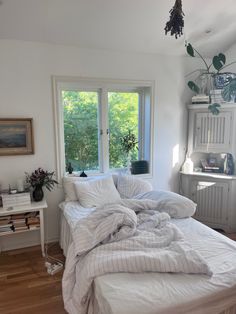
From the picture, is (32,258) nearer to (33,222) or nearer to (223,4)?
(33,222)

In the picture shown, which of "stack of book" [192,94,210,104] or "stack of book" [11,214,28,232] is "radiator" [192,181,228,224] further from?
"stack of book" [11,214,28,232]

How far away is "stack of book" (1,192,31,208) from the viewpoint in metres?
2.56

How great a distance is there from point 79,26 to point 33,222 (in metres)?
2.19

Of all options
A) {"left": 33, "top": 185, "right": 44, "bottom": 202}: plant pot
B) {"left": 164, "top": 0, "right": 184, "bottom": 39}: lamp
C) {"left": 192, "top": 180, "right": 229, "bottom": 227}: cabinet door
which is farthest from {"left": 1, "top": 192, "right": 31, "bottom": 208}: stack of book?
{"left": 192, "top": 180, "right": 229, "bottom": 227}: cabinet door

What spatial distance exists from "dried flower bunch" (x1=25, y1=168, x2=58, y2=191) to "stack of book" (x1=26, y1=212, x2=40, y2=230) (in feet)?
1.07

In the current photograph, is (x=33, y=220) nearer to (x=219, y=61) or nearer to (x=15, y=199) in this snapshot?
(x=15, y=199)

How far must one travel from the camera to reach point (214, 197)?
3.31 m

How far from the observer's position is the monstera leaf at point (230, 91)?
3.08 meters

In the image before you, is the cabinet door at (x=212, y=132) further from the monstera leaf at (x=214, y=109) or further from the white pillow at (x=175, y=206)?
the white pillow at (x=175, y=206)

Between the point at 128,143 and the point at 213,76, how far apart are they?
4.96 feet

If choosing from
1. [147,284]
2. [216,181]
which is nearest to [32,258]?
[147,284]

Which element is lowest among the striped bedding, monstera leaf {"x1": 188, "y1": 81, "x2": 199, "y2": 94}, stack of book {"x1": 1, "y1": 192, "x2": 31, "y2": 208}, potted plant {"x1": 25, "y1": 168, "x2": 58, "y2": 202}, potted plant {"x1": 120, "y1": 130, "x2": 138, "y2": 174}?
the striped bedding

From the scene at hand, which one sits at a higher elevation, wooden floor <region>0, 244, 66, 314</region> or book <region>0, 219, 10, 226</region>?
book <region>0, 219, 10, 226</region>

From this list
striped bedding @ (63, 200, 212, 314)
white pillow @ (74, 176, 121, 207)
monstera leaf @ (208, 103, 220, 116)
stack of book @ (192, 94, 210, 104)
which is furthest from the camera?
stack of book @ (192, 94, 210, 104)
